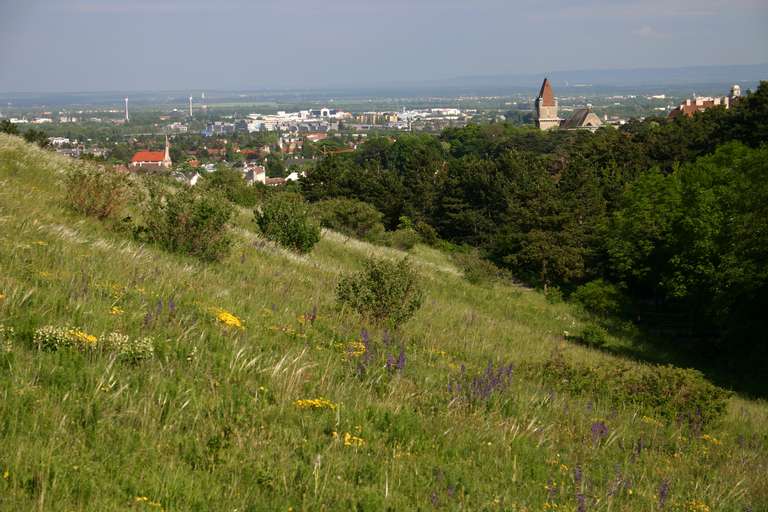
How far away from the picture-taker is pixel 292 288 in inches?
393

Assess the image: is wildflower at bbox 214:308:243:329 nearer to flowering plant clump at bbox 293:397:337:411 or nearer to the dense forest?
flowering plant clump at bbox 293:397:337:411

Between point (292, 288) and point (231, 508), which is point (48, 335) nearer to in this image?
point (231, 508)

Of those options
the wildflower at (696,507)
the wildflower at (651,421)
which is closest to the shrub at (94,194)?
the wildflower at (651,421)

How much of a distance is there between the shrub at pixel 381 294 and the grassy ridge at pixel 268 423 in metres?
0.69

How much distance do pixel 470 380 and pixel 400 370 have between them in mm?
888

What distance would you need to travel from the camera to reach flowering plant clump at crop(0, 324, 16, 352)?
167 inches

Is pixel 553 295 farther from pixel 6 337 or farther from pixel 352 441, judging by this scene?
pixel 6 337

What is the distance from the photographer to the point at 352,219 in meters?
35.7

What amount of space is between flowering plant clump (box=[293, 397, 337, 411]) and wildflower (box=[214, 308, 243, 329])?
1.49m

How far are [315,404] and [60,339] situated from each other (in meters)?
1.65

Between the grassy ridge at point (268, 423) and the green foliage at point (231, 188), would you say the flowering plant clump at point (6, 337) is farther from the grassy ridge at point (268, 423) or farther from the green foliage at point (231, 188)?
the green foliage at point (231, 188)

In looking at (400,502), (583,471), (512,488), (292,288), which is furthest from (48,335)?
(292,288)

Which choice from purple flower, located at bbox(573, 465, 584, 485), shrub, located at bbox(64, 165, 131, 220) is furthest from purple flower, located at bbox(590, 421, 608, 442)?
shrub, located at bbox(64, 165, 131, 220)

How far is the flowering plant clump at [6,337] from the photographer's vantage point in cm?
423
